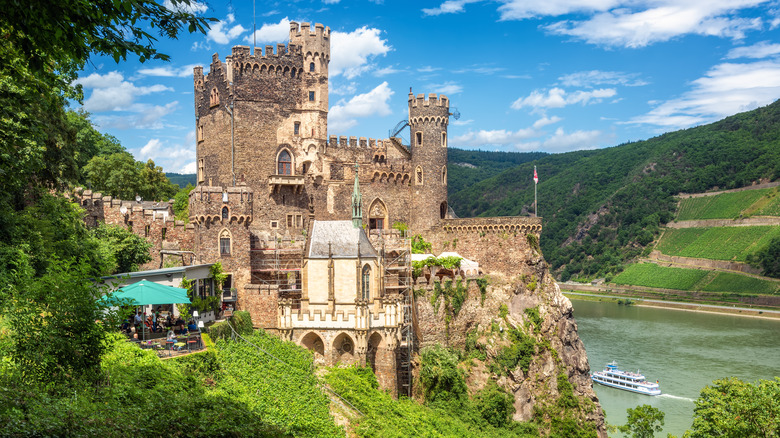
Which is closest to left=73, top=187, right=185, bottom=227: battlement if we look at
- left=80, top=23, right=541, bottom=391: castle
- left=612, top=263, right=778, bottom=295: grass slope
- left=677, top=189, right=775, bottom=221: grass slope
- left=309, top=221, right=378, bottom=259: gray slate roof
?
left=80, top=23, right=541, bottom=391: castle

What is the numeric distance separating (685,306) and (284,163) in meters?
83.9

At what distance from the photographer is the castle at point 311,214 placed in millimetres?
34062

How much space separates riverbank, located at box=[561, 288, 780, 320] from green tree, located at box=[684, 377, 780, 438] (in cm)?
7446

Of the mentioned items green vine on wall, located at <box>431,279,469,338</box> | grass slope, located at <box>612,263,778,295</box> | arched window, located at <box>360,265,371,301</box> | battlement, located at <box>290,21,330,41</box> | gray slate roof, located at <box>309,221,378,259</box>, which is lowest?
grass slope, located at <box>612,263,778,295</box>

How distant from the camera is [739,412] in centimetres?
2977

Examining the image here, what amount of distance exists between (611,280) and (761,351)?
56429mm

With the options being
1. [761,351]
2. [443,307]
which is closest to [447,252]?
[443,307]

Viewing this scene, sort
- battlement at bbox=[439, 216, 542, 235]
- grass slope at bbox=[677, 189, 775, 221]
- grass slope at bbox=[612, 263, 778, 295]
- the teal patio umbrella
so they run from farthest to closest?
grass slope at bbox=[677, 189, 775, 221] < grass slope at bbox=[612, 263, 778, 295] < battlement at bbox=[439, 216, 542, 235] < the teal patio umbrella

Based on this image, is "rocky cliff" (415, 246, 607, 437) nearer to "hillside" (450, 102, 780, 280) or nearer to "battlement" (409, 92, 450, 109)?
"battlement" (409, 92, 450, 109)

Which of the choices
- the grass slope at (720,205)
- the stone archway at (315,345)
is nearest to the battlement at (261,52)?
the stone archway at (315,345)

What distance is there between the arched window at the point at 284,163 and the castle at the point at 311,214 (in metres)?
0.07

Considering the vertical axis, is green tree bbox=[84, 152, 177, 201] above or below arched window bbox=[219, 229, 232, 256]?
above

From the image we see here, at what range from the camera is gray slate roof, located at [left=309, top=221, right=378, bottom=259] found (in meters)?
34.5

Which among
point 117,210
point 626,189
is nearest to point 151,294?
point 117,210
